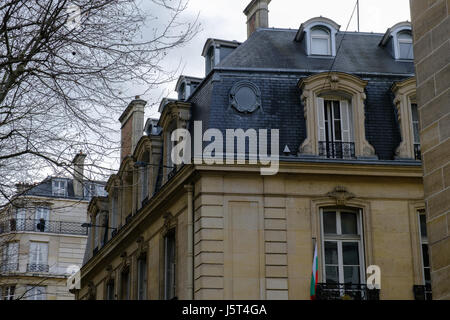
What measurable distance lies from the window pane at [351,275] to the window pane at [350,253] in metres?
0.15

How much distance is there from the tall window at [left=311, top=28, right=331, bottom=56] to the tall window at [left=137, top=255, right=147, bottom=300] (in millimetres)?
7855

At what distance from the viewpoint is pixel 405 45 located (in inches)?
1012

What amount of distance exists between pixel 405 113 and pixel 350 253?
384 centimetres

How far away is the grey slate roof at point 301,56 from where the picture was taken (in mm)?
24234

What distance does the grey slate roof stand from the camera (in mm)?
24234

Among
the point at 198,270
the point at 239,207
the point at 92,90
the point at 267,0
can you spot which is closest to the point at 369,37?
the point at 267,0

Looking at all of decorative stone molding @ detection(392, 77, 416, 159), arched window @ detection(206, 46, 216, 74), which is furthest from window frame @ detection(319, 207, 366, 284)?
arched window @ detection(206, 46, 216, 74)

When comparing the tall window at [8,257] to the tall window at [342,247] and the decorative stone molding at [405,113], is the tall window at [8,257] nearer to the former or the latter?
the tall window at [342,247]

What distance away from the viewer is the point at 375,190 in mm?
22906

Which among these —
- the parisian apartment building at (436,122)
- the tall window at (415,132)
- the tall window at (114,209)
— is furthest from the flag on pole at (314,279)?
the parisian apartment building at (436,122)

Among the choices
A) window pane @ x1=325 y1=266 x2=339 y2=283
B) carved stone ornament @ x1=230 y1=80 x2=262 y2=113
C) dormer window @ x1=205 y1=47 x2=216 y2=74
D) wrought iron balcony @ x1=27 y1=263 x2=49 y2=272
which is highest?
dormer window @ x1=205 y1=47 x2=216 y2=74

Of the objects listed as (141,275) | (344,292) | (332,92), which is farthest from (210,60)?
(344,292)

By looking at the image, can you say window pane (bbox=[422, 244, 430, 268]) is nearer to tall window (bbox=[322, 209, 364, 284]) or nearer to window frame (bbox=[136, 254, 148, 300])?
tall window (bbox=[322, 209, 364, 284])
